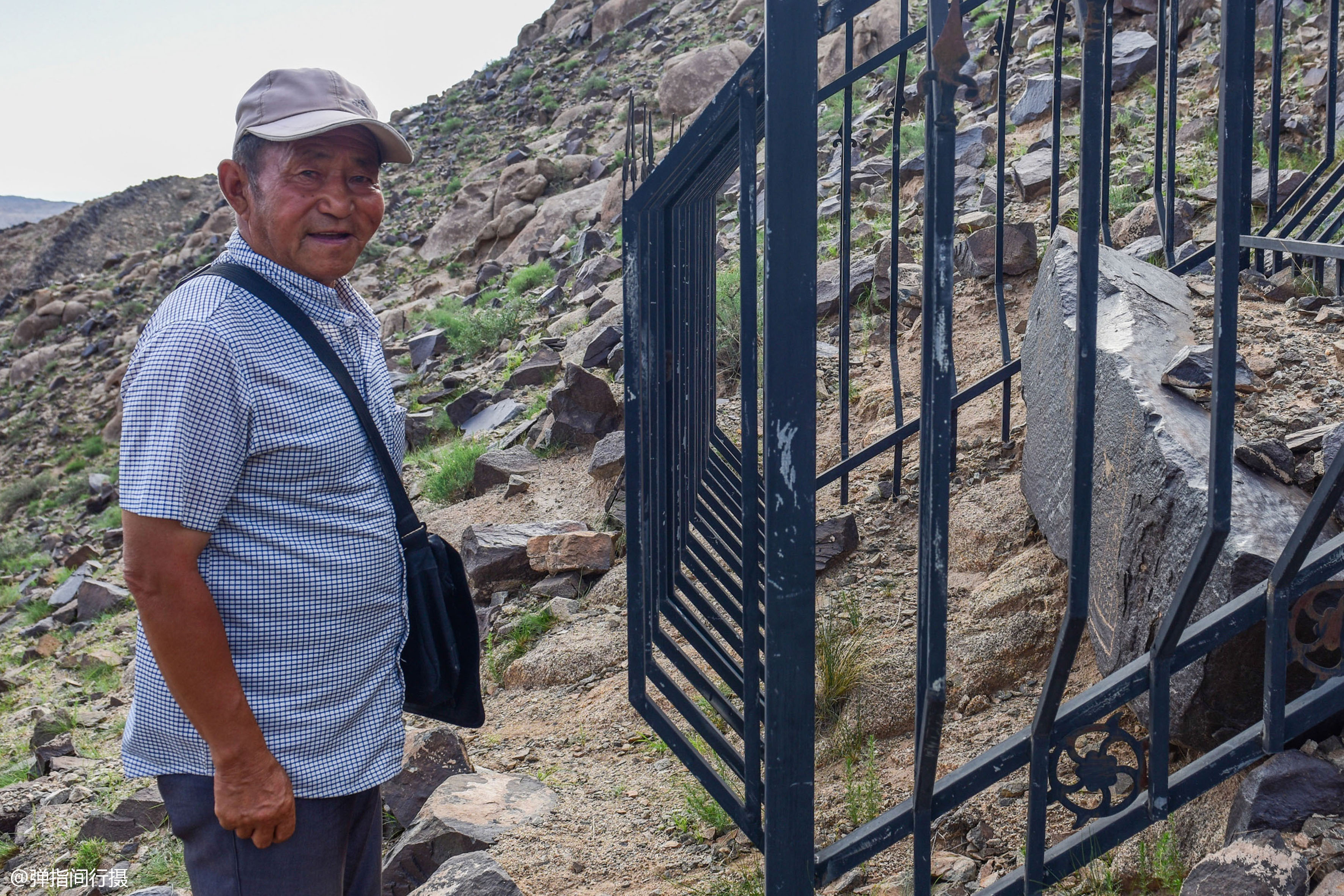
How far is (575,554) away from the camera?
4.27 m

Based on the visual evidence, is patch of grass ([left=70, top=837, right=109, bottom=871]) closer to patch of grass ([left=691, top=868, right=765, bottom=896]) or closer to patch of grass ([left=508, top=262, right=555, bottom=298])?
patch of grass ([left=691, top=868, right=765, bottom=896])

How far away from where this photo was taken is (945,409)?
50.3 inches

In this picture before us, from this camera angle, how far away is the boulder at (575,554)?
14.0ft

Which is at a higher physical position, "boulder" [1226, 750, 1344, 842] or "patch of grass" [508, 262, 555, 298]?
"patch of grass" [508, 262, 555, 298]

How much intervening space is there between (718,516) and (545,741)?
0.95 metres

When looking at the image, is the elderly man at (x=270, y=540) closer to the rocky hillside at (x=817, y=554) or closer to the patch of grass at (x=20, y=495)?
the rocky hillside at (x=817, y=554)

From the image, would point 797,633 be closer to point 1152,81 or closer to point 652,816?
point 652,816

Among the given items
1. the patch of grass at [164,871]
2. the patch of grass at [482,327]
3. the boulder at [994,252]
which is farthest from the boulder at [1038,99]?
the patch of grass at [164,871]

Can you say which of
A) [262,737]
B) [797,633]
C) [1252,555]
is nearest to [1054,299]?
[1252,555]

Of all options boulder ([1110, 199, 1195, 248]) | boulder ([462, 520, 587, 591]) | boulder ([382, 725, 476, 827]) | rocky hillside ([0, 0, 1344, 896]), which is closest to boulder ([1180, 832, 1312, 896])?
rocky hillside ([0, 0, 1344, 896])

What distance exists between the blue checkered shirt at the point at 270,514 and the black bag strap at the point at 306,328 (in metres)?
0.01

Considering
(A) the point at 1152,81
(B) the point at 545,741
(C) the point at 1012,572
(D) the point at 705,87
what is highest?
(D) the point at 705,87

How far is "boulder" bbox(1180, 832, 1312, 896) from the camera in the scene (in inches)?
56.3

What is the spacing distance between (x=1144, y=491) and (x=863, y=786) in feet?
3.13
